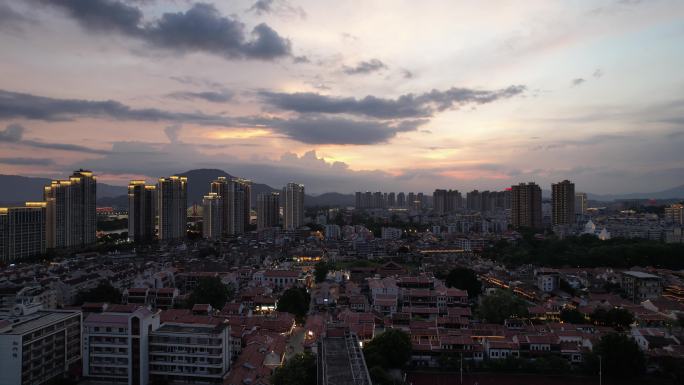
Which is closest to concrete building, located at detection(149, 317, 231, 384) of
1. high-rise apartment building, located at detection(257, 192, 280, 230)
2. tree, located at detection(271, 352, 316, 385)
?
tree, located at detection(271, 352, 316, 385)

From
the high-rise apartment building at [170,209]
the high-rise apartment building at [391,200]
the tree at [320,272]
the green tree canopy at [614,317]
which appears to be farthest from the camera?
the high-rise apartment building at [391,200]

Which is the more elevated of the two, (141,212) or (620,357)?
(141,212)

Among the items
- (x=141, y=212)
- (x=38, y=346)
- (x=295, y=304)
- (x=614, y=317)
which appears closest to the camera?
(x=38, y=346)

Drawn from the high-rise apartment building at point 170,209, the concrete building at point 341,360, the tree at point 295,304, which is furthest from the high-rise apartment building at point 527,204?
the concrete building at point 341,360

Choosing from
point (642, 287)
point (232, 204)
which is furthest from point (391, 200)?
point (642, 287)

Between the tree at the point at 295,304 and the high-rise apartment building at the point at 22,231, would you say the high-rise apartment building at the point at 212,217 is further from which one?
the tree at the point at 295,304

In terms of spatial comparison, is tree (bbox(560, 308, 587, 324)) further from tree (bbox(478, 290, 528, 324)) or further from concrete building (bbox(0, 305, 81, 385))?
concrete building (bbox(0, 305, 81, 385))

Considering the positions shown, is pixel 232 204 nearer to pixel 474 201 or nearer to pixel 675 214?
pixel 675 214
